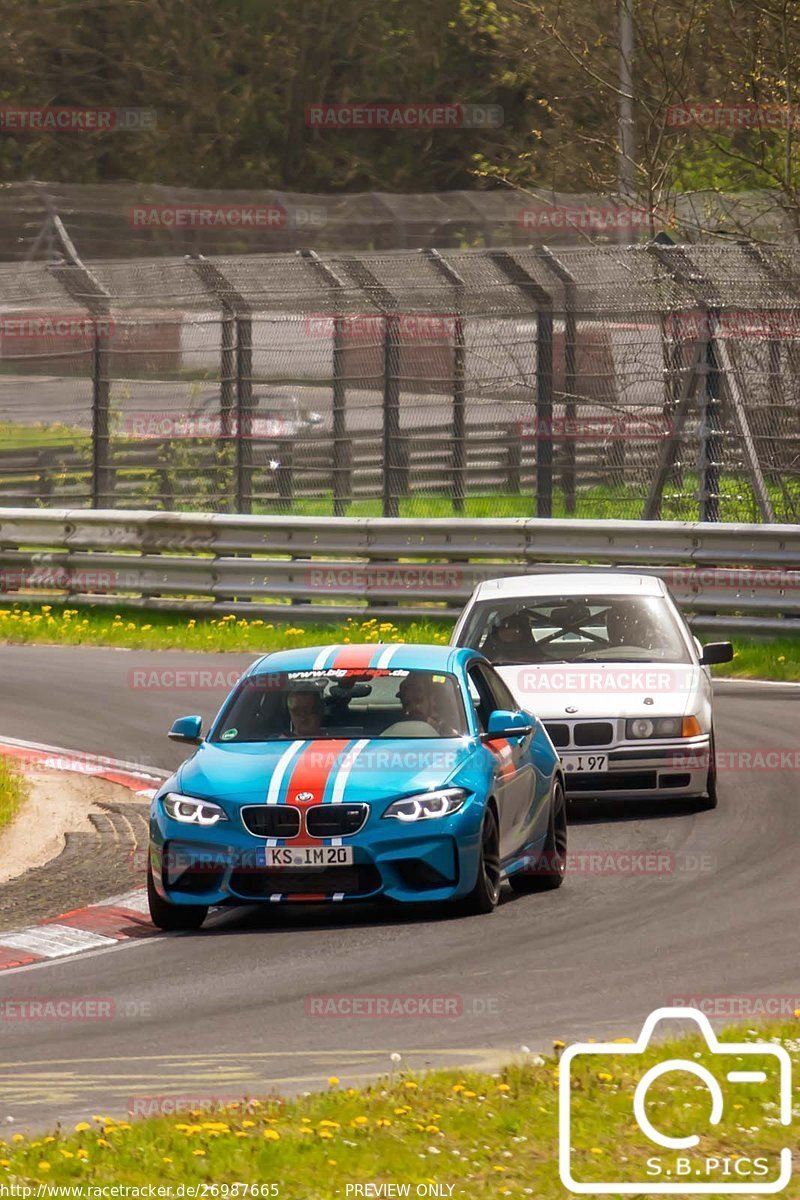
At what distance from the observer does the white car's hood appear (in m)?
13.1

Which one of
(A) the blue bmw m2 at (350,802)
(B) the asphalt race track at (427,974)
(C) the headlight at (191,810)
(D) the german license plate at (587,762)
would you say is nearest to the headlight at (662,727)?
(D) the german license plate at (587,762)

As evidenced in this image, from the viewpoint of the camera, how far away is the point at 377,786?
10.3 metres

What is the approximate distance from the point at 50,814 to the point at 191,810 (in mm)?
3106

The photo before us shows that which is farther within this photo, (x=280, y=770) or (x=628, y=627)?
(x=628, y=627)

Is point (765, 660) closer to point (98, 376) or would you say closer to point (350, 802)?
point (98, 376)

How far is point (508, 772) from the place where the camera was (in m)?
10.9

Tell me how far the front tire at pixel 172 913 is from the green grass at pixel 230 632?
9.38m

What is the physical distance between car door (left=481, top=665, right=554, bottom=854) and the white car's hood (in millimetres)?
1245

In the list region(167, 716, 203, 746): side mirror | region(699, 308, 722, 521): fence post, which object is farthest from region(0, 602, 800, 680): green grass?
region(167, 716, 203, 746): side mirror

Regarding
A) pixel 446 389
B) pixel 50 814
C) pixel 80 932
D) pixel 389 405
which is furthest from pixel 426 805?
pixel 446 389

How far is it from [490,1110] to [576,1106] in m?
0.25

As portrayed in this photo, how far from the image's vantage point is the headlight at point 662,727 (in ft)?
42.5

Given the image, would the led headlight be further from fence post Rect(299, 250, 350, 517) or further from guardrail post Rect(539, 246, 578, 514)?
fence post Rect(299, 250, 350, 517)

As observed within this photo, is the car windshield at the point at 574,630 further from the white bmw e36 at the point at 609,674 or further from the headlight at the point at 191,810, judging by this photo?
the headlight at the point at 191,810
